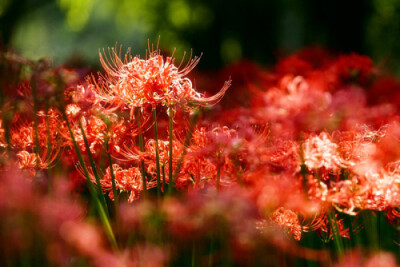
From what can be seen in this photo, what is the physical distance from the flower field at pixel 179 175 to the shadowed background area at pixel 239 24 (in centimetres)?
411

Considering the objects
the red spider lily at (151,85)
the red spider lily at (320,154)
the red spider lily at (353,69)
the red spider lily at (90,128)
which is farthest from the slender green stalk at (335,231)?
the red spider lily at (353,69)

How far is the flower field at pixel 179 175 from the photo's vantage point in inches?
29.8

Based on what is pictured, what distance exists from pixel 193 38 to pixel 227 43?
0.61 m

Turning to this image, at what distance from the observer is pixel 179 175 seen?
1.19m

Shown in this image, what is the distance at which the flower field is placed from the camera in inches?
29.8

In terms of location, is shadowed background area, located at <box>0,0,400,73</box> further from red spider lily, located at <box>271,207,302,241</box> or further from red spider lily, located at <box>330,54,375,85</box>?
red spider lily, located at <box>271,207,302,241</box>

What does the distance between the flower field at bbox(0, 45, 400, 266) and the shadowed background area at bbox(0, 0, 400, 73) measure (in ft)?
13.5

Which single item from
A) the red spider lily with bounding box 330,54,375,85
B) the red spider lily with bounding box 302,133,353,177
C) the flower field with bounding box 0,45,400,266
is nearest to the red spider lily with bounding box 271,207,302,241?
the flower field with bounding box 0,45,400,266

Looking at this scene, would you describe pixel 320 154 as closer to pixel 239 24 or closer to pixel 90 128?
pixel 90 128

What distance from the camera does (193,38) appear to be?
261 inches

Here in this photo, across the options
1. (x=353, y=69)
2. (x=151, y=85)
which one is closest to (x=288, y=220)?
(x=151, y=85)

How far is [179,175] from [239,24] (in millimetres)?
5459

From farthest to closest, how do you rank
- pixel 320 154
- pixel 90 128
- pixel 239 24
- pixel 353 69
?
pixel 239 24 < pixel 353 69 < pixel 90 128 < pixel 320 154

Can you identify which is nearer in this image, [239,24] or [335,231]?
[335,231]
